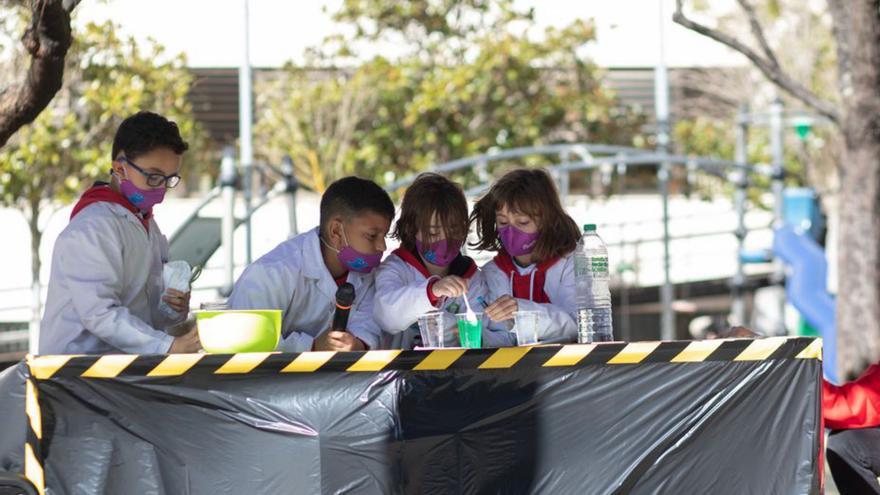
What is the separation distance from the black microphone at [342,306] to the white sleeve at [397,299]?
0.16 m

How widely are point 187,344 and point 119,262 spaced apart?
18.9 inches

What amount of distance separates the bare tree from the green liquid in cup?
5877 mm

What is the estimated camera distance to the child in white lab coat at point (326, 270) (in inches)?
242

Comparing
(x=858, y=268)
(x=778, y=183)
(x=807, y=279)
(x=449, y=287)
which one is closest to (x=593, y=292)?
(x=449, y=287)

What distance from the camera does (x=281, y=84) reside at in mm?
27734

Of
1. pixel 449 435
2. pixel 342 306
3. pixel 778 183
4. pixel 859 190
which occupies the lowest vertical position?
pixel 449 435

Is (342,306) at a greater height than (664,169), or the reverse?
(664,169)

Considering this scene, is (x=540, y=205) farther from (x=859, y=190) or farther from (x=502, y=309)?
(x=859, y=190)

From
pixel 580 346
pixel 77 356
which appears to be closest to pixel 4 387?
pixel 77 356

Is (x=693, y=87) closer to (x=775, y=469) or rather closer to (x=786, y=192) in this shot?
(x=786, y=192)

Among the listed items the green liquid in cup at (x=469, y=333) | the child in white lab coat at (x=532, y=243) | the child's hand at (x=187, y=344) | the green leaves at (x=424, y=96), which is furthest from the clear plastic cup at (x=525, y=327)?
the green leaves at (x=424, y=96)

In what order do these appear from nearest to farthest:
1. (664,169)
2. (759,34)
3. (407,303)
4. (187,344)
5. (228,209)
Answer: (187,344) → (407,303) → (759,34) → (228,209) → (664,169)

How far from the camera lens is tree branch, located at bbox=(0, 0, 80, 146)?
22.8 feet

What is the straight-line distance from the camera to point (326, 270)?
20.6ft
